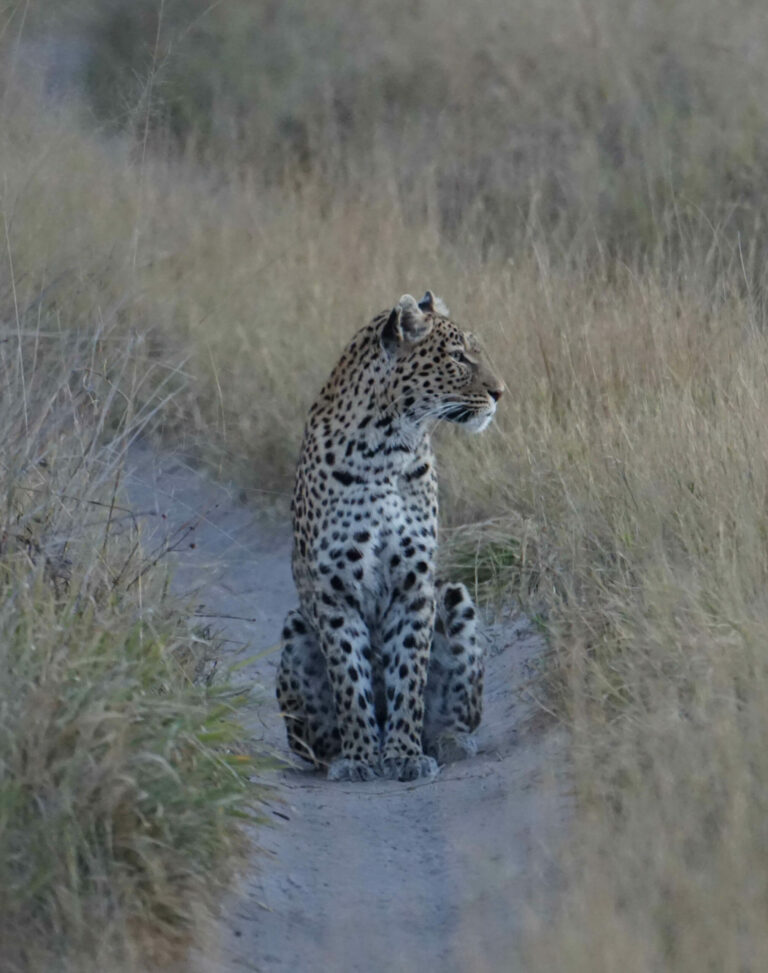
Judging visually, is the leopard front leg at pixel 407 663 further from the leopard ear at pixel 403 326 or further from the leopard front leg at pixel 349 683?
the leopard ear at pixel 403 326

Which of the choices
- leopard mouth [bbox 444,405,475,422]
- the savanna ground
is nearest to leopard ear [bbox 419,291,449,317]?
leopard mouth [bbox 444,405,475,422]

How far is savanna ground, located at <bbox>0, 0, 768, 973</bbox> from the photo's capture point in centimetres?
366

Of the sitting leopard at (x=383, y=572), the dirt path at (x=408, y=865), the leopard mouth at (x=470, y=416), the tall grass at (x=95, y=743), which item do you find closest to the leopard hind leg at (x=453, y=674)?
the sitting leopard at (x=383, y=572)

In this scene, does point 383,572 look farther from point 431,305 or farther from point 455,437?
point 455,437

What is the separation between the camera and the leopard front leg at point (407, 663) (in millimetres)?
5773

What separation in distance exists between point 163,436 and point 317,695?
10.3ft

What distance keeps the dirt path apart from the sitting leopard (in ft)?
0.59

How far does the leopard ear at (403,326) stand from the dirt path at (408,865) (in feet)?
3.98

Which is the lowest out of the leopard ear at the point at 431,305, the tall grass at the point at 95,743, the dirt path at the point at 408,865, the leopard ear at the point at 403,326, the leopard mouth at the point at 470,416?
the dirt path at the point at 408,865

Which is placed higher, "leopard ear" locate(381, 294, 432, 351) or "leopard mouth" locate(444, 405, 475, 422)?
"leopard ear" locate(381, 294, 432, 351)

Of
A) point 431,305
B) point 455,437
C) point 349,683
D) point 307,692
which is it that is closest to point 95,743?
point 349,683

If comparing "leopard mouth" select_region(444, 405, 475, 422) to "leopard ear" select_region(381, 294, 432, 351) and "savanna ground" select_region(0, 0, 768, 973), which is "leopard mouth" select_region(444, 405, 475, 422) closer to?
"leopard ear" select_region(381, 294, 432, 351)

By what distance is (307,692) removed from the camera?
6.00 metres

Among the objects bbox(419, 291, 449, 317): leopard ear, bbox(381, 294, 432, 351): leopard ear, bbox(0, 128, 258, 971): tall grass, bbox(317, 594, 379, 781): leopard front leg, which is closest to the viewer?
bbox(0, 128, 258, 971): tall grass
